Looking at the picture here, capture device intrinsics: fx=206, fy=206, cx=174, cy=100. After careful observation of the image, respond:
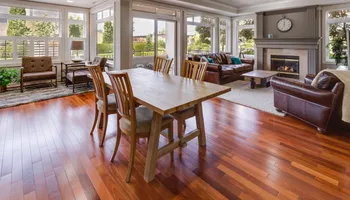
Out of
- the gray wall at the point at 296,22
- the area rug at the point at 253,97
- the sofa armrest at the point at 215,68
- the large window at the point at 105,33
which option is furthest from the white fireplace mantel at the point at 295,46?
the large window at the point at 105,33

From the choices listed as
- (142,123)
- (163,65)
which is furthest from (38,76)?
(142,123)

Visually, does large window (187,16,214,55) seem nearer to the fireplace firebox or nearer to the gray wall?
the gray wall

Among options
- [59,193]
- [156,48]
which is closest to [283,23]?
[156,48]

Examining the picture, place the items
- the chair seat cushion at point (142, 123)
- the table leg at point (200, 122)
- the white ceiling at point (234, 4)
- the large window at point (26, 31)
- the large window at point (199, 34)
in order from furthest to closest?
the large window at point (199, 34)
the white ceiling at point (234, 4)
the large window at point (26, 31)
the table leg at point (200, 122)
the chair seat cushion at point (142, 123)

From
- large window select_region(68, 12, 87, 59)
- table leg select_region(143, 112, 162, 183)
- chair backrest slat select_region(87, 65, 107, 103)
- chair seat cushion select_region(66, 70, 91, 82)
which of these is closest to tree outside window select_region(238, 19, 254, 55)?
large window select_region(68, 12, 87, 59)

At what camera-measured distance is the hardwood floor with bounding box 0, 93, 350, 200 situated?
5.82ft

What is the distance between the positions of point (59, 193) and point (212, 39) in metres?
7.71

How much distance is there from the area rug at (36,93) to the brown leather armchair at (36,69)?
0.29 meters

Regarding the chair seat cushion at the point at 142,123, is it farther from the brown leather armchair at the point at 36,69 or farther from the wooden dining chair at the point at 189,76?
the brown leather armchair at the point at 36,69

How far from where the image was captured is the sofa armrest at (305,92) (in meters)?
2.81

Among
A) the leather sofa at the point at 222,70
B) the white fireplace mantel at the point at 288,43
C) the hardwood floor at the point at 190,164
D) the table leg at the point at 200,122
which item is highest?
the white fireplace mantel at the point at 288,43

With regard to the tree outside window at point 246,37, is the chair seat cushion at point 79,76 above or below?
below

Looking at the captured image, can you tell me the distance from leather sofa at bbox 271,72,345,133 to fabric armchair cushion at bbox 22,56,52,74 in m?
5.96

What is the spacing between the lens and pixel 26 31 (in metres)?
5.89
